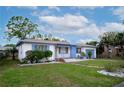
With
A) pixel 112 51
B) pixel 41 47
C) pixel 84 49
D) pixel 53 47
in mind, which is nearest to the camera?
pixel 41 47

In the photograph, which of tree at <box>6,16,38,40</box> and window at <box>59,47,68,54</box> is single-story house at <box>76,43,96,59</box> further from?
tree at <box>6,16,38,40</box>

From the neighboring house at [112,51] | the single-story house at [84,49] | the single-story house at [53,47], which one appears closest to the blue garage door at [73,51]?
the single-story house at [53,47]

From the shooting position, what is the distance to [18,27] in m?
28.2

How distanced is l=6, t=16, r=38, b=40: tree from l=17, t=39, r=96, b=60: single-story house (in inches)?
172

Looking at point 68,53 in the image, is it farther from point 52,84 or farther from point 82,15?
point 52,84

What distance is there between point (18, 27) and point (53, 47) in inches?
336

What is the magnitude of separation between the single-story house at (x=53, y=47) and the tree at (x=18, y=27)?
14.4 feet

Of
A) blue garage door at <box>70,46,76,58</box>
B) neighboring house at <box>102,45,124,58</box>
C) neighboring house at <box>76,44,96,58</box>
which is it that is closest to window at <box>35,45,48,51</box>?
blue garage door at <box>70,46,76,58</box>

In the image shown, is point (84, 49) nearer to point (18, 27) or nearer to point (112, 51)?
point (112, 51)

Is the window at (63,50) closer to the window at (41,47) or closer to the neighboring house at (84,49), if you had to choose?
the neighboring house at (84,49)

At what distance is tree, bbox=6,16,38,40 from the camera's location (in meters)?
27.8

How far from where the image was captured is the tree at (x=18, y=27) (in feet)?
91.2

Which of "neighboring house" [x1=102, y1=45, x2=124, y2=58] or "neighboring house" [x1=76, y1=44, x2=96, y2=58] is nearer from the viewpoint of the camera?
"neighboring house" [x1=76, y1=44, x2=96, y2=58]

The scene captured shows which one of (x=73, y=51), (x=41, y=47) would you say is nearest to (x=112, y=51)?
(x=73, y=51)
